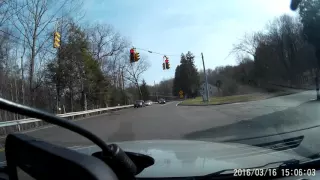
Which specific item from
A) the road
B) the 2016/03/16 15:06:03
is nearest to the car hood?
the 2016/03/16 15:06:03

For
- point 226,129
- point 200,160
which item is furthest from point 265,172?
point 226,129

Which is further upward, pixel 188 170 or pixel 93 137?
pixel 93 137

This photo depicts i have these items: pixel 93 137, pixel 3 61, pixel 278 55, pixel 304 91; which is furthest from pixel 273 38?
pixel 93 137

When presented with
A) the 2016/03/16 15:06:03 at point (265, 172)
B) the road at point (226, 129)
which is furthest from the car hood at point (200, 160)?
the road at point (226, 129)

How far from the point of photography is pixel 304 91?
23703mm

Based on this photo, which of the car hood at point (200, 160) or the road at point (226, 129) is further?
the road at point (226, 129)

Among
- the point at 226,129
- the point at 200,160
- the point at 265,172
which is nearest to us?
the point at 265,172

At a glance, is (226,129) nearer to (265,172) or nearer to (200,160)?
(200,160)

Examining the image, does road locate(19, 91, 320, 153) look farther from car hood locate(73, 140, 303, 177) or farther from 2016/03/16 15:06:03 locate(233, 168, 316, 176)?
2016/03/16 15:06:03 locate(233, 168, 316, 176)

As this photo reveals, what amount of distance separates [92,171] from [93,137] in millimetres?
263

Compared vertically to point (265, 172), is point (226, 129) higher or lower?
lower

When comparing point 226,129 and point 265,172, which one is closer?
point 265,172

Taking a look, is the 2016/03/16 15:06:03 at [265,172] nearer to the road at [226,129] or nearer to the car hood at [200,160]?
the car hood at [200,160]

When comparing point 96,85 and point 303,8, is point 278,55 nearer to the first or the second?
point 303,8
